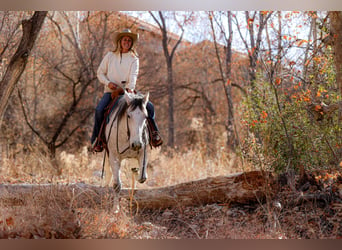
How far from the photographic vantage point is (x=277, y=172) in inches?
272

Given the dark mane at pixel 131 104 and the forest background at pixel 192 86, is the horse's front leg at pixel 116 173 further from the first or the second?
the forest background at pixel 192 86

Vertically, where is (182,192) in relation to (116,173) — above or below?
below

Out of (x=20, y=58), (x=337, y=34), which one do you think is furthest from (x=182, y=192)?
(x=20, y=58)

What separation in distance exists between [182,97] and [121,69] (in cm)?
970

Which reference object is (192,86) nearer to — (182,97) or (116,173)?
(182,97)

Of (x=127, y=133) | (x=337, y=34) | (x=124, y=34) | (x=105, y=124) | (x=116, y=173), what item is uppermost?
(x=124, y=34)

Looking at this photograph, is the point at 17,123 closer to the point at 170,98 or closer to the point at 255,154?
the point at 170,98

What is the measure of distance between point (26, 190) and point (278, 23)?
5327 millimetres

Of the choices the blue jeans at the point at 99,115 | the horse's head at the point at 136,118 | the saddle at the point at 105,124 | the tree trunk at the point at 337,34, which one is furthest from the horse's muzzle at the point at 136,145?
the tree trunk at the point at 337,34

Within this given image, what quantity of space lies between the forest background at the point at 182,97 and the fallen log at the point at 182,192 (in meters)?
Result: 0.22

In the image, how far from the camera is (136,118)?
18.4ft

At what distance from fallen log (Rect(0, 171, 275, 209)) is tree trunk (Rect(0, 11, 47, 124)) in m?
1.50

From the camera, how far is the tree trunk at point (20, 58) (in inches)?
284

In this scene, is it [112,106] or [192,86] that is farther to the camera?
[192,86]
